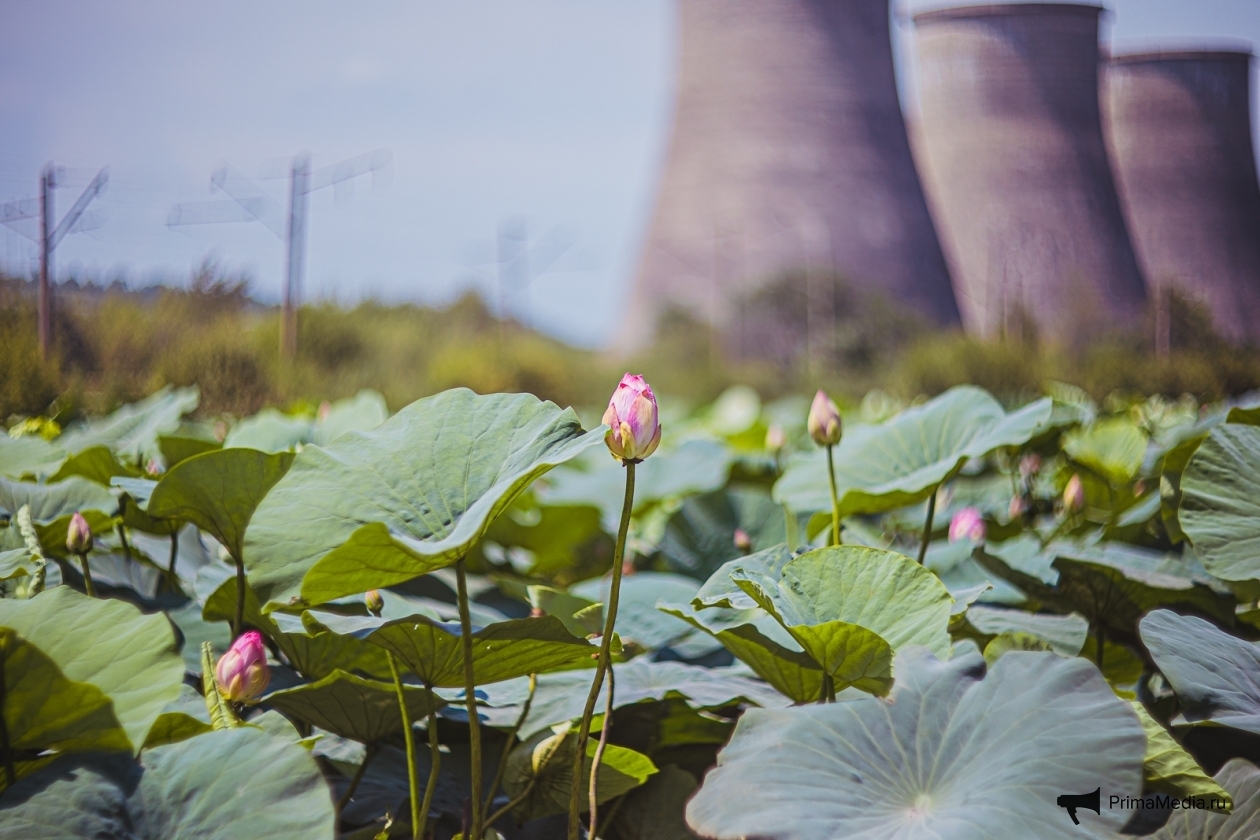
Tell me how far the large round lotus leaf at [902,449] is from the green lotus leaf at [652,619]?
0.15 metres

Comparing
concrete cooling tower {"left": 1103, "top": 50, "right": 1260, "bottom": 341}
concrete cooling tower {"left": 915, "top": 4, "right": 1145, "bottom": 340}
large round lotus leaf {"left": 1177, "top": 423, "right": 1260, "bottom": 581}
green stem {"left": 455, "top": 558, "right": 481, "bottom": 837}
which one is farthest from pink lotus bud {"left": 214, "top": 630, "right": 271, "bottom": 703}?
concrete cooling tower {"left": 915, "top": 4, "right": 1145, "bottom": 340}

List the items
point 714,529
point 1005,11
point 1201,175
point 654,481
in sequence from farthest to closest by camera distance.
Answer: point 1005,11
point 1201,175
point 654,481
point 714,529

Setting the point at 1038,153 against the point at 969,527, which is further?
the point at 1038,153

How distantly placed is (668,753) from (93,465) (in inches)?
23.8

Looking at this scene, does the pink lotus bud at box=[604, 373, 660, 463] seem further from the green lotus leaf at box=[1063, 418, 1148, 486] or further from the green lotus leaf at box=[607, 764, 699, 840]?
the green lotus leaf at box=[1063, 418, 1148, 486]

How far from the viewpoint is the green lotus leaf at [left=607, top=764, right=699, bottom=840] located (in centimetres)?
57

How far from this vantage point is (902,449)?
Result: 91 cm

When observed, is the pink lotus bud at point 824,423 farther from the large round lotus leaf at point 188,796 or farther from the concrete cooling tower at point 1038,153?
the concrete cooling tower at point 1038,153

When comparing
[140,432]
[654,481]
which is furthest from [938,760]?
[140,432]

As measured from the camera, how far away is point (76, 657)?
1.41 ft

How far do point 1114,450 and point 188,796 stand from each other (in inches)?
53.8

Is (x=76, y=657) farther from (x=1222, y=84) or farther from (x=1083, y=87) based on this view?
(x=1083, y=87)

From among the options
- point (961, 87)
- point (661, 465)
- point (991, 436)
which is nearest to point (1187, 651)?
point (991, 436)

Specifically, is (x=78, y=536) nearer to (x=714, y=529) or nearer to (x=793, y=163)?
(x=714, y=529)
